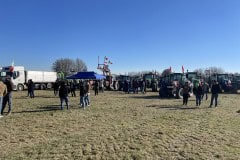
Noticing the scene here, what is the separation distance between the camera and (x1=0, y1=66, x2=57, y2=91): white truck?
33.2 m

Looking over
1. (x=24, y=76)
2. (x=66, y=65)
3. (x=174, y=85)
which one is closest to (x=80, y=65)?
(x=66, y=65)

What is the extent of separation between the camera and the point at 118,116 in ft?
40.5

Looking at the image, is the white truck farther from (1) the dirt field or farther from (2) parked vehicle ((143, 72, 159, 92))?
(1) the dirt field

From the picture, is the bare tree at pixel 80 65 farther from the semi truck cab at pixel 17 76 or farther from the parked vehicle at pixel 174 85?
the parked vehicle at pixel 174 85

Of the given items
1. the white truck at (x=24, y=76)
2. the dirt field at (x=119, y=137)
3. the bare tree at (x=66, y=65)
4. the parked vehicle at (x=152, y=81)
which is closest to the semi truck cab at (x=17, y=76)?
the white truck at (x=24, y=76)

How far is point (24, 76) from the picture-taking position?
34.9 m

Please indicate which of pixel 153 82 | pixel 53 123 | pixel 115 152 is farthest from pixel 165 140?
pixel 153 82

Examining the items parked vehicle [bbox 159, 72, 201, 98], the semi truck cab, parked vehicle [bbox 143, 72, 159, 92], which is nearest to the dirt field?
parked vehicle [bbox 159, 72, 201, 98]

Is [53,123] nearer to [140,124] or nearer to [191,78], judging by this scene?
[140,124]

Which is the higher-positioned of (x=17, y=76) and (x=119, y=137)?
(x=17, y=76)

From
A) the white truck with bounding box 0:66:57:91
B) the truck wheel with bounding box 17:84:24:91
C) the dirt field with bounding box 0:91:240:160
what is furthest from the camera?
the truck wheel with bounding box 17:84:24:91

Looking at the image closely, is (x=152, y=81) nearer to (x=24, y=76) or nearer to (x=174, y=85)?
(x=174, y=85)

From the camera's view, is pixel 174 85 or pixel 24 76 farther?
pixel 24 76

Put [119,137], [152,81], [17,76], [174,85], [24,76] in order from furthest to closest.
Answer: [24,76] < [17,76] < [152,81] < [174,85] < [119,137]
